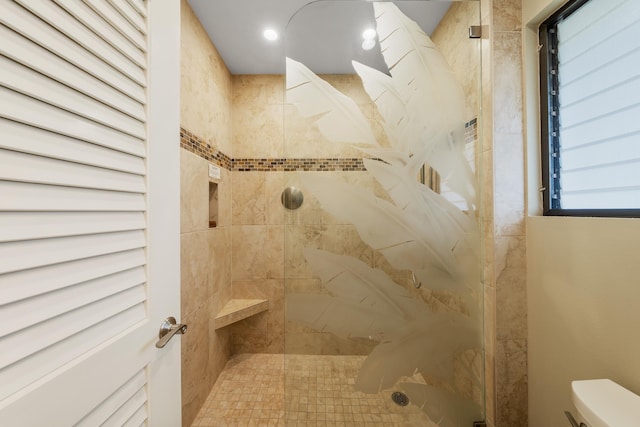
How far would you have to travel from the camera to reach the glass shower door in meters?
1.10

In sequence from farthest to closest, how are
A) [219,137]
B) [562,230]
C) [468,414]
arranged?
[219,137]
[468,414]
[562,230]

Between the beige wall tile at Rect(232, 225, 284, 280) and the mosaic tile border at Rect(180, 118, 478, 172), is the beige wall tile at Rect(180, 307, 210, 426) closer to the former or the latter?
the beige wall tile at Rect(232, 225, 284, 280)

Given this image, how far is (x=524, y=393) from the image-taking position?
1205 millimetres

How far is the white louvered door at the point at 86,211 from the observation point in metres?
0.41

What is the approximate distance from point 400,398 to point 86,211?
1305 mm

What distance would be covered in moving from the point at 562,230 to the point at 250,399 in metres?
1.98

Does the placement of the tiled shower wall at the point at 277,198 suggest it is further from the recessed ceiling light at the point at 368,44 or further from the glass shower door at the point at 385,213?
the recessed ceiling light at the point at 368,44

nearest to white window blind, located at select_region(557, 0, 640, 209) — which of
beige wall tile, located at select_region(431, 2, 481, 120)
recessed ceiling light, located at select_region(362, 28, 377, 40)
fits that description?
beige wall tile, located at select_region(431, 2, 481, 120)

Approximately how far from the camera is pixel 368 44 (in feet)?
3.66

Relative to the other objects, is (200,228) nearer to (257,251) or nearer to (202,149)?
(202,149)

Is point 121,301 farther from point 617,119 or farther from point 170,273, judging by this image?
point 617,119

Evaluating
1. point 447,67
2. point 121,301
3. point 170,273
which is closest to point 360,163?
point 447,67

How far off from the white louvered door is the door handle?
0.8 inches

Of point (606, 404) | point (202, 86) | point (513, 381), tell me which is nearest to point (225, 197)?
point (202, 86)
